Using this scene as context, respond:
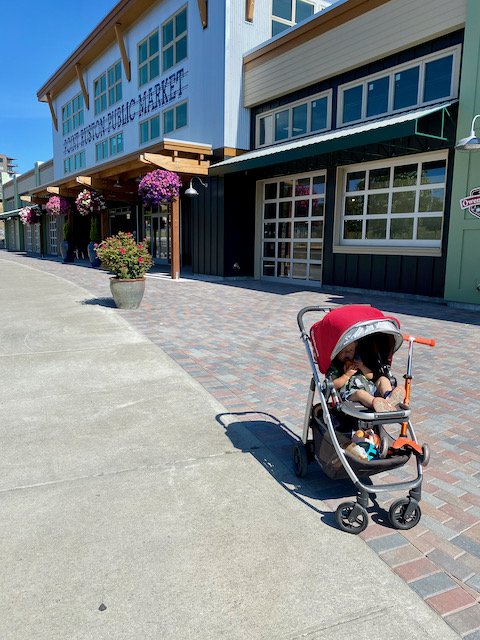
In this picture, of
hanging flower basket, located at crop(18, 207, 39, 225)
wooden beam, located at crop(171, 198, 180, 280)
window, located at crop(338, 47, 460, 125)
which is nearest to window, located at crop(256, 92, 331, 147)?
window, located at crop(338, 47, 460, 125)

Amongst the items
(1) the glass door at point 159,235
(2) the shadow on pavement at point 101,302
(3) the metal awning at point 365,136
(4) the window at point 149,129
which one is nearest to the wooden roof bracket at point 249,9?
(3) the metal awning at point 365,136

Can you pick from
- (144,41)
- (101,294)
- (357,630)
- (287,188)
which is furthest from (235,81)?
(357,630)

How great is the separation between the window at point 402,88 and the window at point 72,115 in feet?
73.3

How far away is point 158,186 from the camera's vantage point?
1452 cm

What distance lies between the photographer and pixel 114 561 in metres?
2.41

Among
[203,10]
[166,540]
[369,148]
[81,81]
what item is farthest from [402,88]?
[81,81]

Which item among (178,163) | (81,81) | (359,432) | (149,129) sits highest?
(81,81)

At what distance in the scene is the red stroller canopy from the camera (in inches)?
116

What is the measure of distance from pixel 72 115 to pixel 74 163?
10.2 feet

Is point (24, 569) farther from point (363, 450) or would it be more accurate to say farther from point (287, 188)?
point (287, 188)

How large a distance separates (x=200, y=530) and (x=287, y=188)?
14.1 metres

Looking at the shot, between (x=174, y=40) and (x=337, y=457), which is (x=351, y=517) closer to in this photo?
(x=337, y=457)

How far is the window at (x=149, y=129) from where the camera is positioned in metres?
20.8

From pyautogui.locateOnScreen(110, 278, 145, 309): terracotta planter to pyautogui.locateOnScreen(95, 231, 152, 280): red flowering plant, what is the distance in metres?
0.12
